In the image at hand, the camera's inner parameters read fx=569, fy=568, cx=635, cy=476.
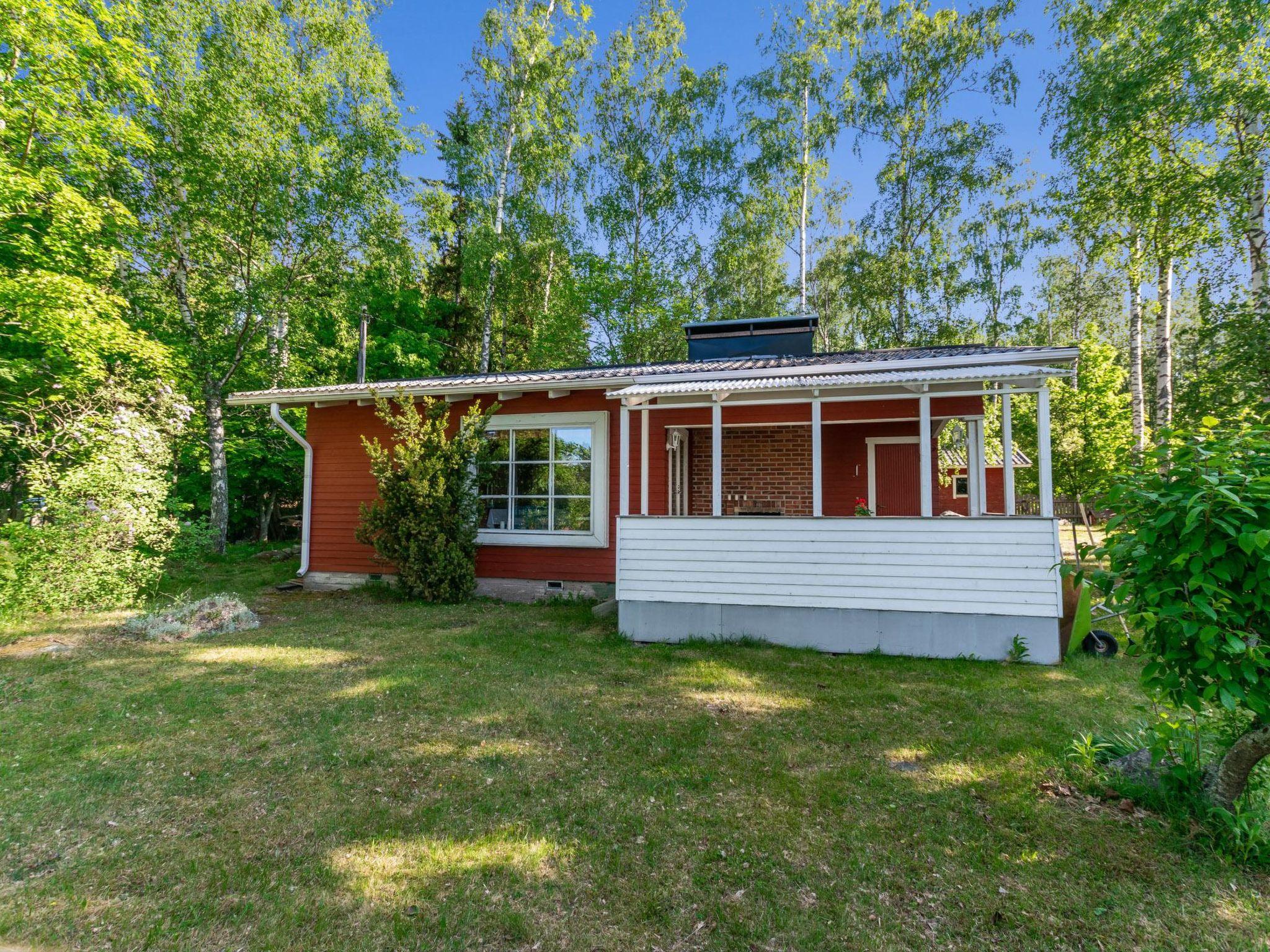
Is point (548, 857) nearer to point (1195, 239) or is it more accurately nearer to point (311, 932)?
point (311, 932)

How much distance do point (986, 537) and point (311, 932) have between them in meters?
5.67

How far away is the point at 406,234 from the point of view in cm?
1578

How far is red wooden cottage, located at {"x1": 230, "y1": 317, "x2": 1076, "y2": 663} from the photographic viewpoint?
5453 millimetres

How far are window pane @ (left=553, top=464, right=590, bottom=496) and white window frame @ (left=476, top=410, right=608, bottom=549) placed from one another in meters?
0.11

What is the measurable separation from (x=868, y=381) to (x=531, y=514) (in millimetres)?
5060

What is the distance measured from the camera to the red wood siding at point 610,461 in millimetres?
7914

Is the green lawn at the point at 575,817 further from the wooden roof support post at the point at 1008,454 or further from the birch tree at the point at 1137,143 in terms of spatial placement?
the birch tree at the point at 1137,143

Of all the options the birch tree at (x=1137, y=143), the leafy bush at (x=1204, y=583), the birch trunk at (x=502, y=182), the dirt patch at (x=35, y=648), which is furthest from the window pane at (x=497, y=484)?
the birch tree at (x=1137, y=143)

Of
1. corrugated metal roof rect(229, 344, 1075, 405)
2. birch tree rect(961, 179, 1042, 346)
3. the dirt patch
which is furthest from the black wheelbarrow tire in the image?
birch tree rect(961, 179, 1042, 346)

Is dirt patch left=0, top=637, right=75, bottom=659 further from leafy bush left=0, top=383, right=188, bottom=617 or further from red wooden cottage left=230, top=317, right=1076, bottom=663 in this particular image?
red wooden cottage left=230, top=317, right=1076, bottom=663

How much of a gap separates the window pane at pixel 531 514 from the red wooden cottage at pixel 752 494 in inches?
0.9

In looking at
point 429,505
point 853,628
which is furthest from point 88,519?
point 853,628

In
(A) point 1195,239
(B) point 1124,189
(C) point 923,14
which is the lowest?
(A) point 1195,239

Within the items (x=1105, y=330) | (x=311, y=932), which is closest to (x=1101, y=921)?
(x=311, y=932)
